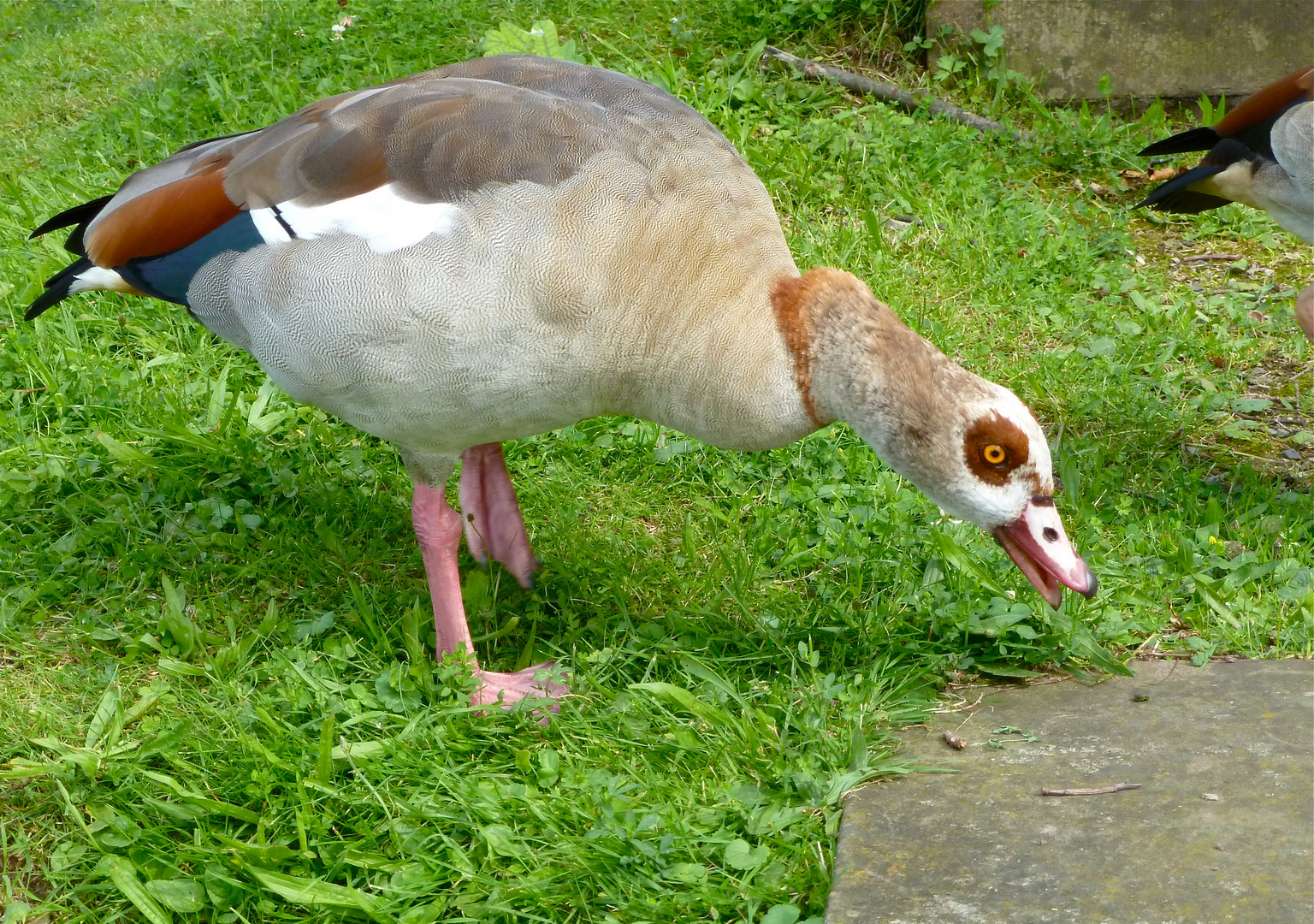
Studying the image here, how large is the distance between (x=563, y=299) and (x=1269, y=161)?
269 cm

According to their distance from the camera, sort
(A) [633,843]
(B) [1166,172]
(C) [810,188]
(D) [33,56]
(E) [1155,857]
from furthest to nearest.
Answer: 1. (D) [33,56]
2. (B) [1166,172]
3. (C) [810,188]
4. (A) [633,843]
5. (E) [1155,857]

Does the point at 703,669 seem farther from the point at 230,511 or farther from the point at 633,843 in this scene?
the point at 230,511

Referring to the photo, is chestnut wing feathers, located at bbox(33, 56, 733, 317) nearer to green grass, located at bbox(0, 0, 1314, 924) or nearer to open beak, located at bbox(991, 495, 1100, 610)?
green grass, located at bbox(0, 0, 1314, 924)

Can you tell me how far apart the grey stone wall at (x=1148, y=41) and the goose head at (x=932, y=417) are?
3749mm

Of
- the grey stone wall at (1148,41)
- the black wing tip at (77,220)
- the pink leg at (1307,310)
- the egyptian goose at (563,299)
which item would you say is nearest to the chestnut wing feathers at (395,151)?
the egyptian goose at (563,299)

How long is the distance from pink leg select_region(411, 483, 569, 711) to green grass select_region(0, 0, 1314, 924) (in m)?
0.09

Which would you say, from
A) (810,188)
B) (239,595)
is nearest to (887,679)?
(239,595)

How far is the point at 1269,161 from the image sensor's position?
4.09 metres

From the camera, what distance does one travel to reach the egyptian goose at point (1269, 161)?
3928 millimetres

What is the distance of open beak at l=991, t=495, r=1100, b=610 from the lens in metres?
2.80

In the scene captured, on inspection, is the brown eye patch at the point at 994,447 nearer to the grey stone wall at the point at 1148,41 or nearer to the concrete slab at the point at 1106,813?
the concrete slab at the point at 1106,813

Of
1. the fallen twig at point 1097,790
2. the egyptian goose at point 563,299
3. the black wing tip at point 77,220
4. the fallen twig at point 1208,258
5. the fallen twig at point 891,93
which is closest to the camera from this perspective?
the fallen twig at point 1097,790

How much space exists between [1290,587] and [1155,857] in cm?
128

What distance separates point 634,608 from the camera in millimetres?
3479
